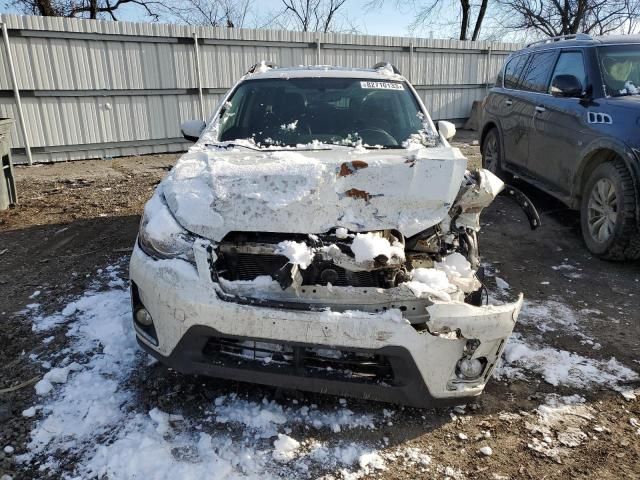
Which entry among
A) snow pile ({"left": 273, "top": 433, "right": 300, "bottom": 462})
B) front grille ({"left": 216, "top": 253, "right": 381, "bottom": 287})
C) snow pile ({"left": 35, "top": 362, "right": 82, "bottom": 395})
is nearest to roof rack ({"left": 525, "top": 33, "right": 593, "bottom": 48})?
front grille ({"left": 216, "top": 253, "right": 381, "bottom": 287})

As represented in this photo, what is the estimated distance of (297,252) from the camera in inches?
92.6

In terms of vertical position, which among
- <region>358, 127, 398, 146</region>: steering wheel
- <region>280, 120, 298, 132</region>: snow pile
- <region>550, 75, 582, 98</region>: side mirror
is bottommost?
<region>358, 127, 398, 146</region>: steering wheel

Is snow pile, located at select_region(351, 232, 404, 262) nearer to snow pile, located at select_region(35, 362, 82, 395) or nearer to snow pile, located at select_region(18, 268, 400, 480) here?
snow pile, located at select_region(18, 268, 400, 480)

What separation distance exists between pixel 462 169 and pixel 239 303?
153 centimetres

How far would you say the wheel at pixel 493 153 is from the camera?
706 cm

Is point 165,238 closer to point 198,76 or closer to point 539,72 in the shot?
point 539,72

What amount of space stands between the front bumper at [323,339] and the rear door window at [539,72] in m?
4.51

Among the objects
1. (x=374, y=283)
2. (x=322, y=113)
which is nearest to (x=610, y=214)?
(x=322, y=113)

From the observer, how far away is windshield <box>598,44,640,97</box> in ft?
15.8

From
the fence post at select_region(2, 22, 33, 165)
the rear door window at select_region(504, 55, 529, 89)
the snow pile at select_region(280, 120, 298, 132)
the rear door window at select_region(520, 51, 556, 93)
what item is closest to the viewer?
the snow pile at select_region(280, 120, 298, 132)

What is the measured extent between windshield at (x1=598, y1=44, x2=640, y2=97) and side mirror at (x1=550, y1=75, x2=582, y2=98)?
0.24 meters

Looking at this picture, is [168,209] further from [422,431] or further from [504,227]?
[504,227]

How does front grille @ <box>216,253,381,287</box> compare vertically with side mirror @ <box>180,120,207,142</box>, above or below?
below

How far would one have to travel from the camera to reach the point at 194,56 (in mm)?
10359
